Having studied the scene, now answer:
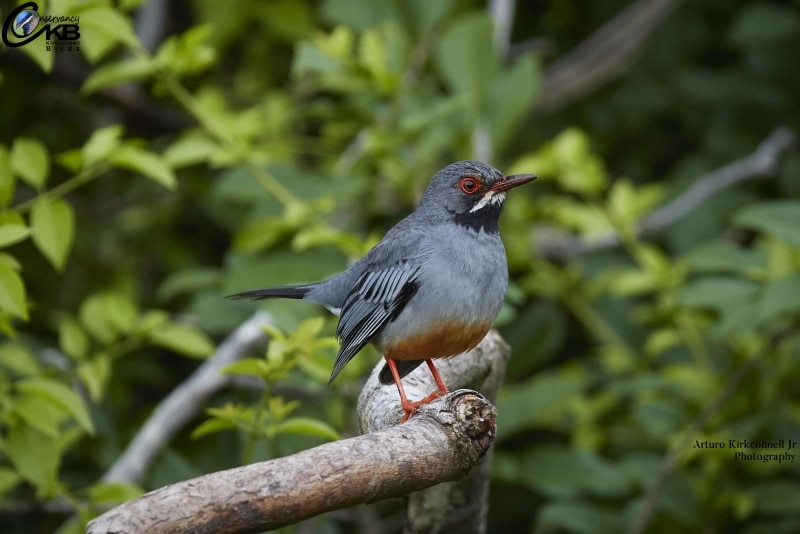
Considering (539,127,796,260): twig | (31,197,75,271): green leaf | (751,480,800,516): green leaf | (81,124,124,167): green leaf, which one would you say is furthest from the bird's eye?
(539,127,796,260): twig

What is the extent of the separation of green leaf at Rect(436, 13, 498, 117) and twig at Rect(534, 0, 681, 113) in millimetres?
1640

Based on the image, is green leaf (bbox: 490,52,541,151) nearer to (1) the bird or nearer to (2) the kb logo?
(1) the bird

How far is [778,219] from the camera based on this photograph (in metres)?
4.27

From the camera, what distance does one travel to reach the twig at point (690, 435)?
4.70 m

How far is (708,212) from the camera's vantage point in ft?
21.2

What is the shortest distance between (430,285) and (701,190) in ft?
12.1

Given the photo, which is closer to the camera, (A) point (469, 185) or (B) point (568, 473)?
(A) point (469, 185)

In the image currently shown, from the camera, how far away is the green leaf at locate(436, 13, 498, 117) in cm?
552

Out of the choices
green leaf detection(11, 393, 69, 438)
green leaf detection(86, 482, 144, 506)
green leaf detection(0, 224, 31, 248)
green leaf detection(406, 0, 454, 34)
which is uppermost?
green leaf detection(406, 0, 454, 34)

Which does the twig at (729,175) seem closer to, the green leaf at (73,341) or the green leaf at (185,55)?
the green leaf at (185,55)

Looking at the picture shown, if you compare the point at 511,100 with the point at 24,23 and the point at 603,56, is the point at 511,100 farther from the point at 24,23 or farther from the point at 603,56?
the point at 24,23

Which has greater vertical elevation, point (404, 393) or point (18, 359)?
point (18, 359)

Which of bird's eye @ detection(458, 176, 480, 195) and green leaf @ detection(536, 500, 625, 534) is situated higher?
bird's eye @ detection(458, 176, 480, 195)

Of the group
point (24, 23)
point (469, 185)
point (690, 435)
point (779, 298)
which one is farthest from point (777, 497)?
point (24, 23)
